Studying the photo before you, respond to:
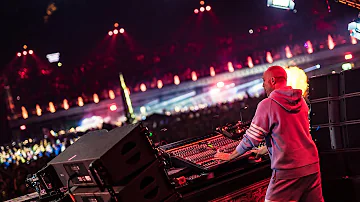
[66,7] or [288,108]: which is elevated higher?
[66,7]

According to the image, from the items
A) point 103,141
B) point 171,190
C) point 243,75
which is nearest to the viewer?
point 103,141

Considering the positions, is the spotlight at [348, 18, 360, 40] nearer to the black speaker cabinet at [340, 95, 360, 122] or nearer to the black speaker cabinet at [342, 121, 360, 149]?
the black speaker cabinet at [340, 95, 360, 122]

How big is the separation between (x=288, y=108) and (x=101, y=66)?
79.0 ft

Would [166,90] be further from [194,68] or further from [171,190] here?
[171,190]

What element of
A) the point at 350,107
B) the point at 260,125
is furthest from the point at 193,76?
the point at 260,125

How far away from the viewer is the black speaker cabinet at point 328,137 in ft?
14.6

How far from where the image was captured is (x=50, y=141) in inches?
576

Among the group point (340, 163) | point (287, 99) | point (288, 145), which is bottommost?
point (340, 163)

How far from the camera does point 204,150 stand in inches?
161

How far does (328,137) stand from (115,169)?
282cm

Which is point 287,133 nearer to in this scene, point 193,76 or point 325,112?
point 325,112

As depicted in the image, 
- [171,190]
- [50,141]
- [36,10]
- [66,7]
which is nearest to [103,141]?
[171,190]

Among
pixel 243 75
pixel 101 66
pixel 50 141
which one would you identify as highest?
pixel 101 66

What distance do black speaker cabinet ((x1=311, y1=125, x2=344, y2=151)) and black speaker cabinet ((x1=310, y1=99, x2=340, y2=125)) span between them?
7cm
